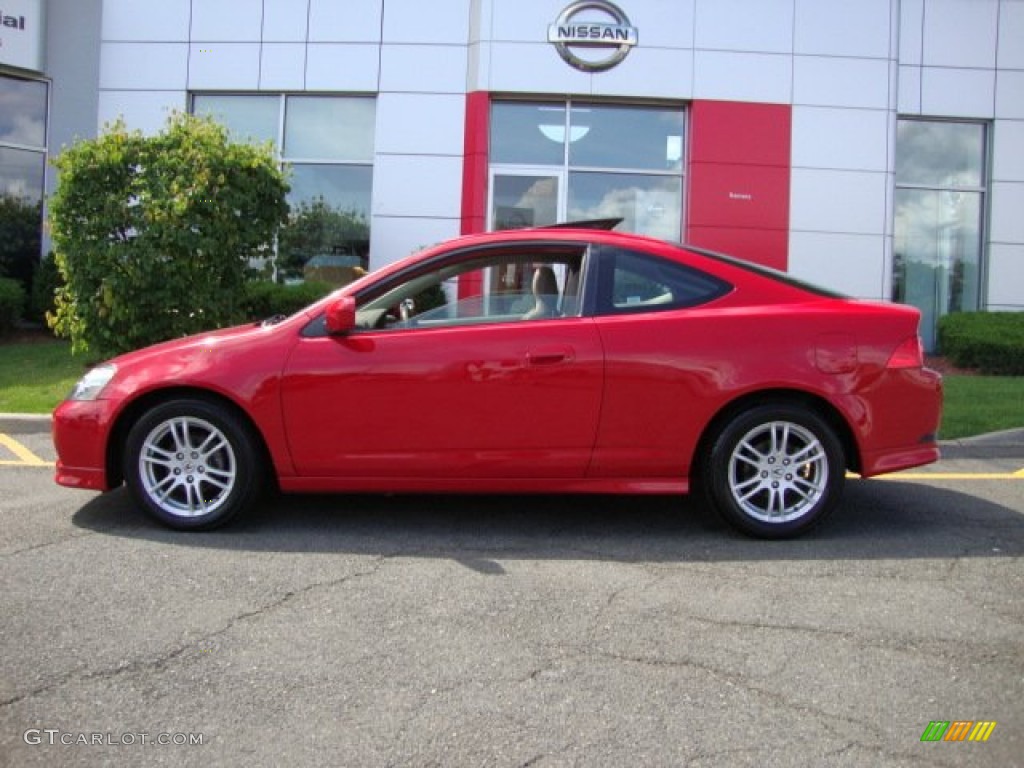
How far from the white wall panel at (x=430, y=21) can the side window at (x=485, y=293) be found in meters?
8.93

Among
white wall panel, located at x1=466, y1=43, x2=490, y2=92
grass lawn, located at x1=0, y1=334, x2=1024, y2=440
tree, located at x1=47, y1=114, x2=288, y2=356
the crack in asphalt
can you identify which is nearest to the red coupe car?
the crack in asphalt

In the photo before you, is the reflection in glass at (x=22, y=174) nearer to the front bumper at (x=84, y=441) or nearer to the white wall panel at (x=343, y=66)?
the white wall panel at (x=343, y=66)

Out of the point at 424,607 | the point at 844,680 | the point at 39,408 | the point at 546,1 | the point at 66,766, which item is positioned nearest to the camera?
the point at 66,766

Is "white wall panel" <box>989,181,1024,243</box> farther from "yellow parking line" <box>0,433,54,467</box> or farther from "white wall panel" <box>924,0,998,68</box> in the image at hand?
"yellow parking line" <box>0,433,54,467</box>

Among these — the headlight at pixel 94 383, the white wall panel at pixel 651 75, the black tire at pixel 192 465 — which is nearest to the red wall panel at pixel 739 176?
the white wall panel at pixel 651 75

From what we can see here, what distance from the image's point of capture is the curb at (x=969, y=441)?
7.18 meters

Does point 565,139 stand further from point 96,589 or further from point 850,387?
point 96,589

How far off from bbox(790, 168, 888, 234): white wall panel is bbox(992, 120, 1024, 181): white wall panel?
1820 millimetres

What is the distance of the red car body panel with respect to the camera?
4684mm

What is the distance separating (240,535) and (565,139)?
9368mm

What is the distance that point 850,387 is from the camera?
472 cm

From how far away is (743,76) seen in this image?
12.8m

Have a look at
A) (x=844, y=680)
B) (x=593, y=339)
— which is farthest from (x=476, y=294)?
(x=844, y=680)

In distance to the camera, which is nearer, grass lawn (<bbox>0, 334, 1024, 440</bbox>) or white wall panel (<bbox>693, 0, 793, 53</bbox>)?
grass lawn (<bbox>0, 334, 1024, 440</bbox>)
